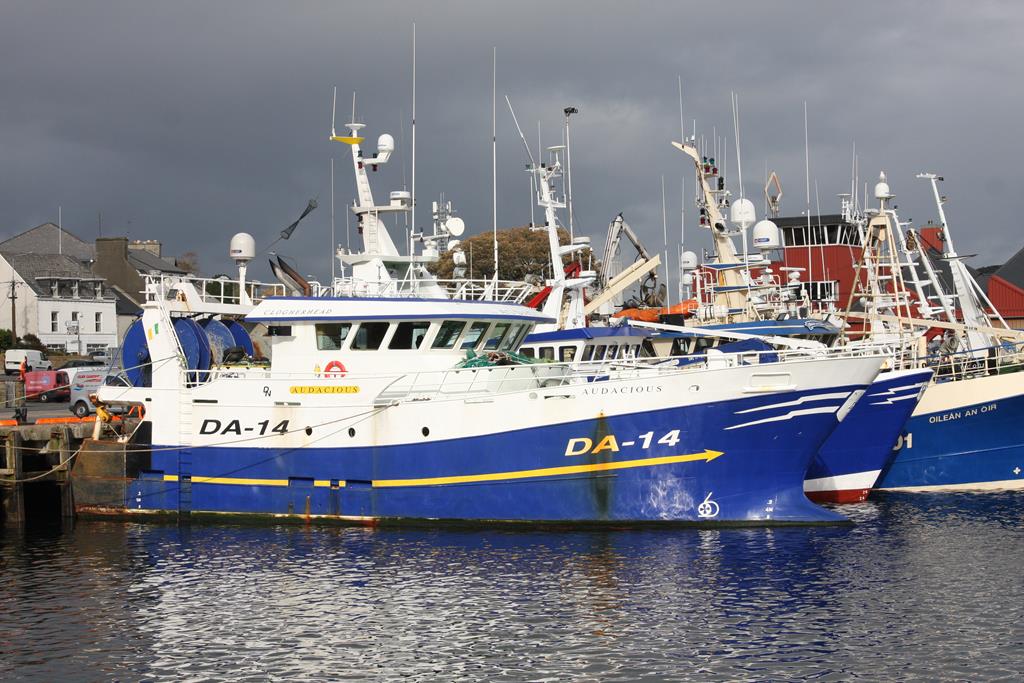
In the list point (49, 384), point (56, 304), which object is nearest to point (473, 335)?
point (49, 384)

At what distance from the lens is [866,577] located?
1948 cm

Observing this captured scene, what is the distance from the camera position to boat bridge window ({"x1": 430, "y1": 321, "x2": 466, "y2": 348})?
83.3ft

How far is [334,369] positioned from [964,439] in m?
16.7

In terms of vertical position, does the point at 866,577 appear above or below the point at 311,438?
below

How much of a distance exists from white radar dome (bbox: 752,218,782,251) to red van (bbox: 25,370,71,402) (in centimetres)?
2891

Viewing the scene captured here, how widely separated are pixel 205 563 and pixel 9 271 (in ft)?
200

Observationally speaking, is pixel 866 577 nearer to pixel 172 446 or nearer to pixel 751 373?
pixel 751 373

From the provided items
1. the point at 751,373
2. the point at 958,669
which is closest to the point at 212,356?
Result: the point at 751,373

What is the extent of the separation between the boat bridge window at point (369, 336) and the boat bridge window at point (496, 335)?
2444mm

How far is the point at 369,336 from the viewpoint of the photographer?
25375 millimetres

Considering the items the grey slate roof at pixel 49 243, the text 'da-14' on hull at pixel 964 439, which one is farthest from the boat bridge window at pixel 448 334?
the grey slate roof at pixel 49 243

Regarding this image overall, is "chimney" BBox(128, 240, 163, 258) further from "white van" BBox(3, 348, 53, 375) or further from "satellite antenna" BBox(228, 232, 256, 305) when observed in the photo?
"satellite antenna" BBox(228, 232, 256, 305)

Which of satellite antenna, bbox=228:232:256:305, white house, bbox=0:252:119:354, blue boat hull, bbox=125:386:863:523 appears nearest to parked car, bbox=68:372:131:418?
satellite antenna, bbox=228:232:256:305

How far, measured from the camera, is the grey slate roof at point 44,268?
7581 cm
